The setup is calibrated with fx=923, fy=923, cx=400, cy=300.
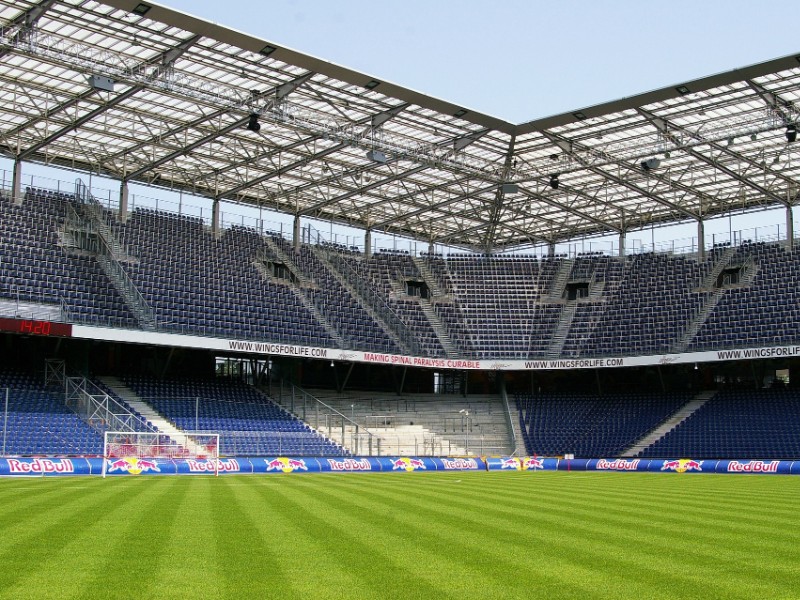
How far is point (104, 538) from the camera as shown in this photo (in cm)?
1415

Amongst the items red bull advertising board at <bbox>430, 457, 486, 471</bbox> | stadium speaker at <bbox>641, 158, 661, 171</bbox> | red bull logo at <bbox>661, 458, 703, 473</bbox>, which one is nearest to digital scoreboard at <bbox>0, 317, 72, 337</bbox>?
red bull advertising board at <bbox>430, 457, 486, 471</bbox>

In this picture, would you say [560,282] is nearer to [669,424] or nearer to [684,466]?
[669,424]

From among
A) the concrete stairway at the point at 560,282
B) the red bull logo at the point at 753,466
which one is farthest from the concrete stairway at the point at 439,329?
the red bull logo at the point at 753,466

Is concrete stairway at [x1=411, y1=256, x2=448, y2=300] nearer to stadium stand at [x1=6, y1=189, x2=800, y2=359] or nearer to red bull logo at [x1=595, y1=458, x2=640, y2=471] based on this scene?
stadium stand at [x1=6, y1=189, x2=800, y2=359]

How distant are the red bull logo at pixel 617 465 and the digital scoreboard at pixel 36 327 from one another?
92.5 ft

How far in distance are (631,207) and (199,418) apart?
3207 centimetres

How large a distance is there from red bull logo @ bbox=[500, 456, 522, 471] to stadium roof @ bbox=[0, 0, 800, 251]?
15566 mm

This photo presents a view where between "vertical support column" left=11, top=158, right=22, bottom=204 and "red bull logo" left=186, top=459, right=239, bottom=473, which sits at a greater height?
"vertical support column" left=11, top=158, right=22, bottom=204

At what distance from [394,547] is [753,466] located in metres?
36.3

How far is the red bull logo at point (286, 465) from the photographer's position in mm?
42062

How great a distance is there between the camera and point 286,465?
139 ft

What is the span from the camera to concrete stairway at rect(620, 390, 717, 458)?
55375 millimetres

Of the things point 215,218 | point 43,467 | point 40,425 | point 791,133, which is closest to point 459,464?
point 40,425

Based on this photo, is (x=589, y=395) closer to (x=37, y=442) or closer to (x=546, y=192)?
(x=546, y=192)
